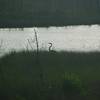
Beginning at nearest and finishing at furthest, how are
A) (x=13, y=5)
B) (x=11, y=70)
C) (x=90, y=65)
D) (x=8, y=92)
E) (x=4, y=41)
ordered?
(x=8, y=92) → (x=11, y=70) → (x=90, y=65) → (x=4, y=41) → (x=13, y=5)

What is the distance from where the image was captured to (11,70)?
694 cm

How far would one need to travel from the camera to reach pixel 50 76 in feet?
21.0

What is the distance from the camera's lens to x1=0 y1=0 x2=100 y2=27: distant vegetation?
35.2 feet

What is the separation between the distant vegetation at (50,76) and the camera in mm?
5414

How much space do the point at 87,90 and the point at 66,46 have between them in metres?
3.70

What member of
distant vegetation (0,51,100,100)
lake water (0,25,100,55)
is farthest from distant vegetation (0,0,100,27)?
distant vegetation (0,51,100,100)

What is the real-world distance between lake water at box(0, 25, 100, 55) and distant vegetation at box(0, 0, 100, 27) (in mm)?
229

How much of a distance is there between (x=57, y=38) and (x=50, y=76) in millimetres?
3616

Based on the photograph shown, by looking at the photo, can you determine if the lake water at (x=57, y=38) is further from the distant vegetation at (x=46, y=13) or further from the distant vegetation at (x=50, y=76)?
the distant vegetation at (x=50, y=76)

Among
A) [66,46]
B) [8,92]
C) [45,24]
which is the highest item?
[45,24]

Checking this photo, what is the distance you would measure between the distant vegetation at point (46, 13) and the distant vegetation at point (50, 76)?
8.70ft

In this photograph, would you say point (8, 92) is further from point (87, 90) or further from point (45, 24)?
point (45, 24)

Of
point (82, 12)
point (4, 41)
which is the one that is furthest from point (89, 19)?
point (4, 41)

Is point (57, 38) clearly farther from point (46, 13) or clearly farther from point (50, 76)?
point (50, 76)
